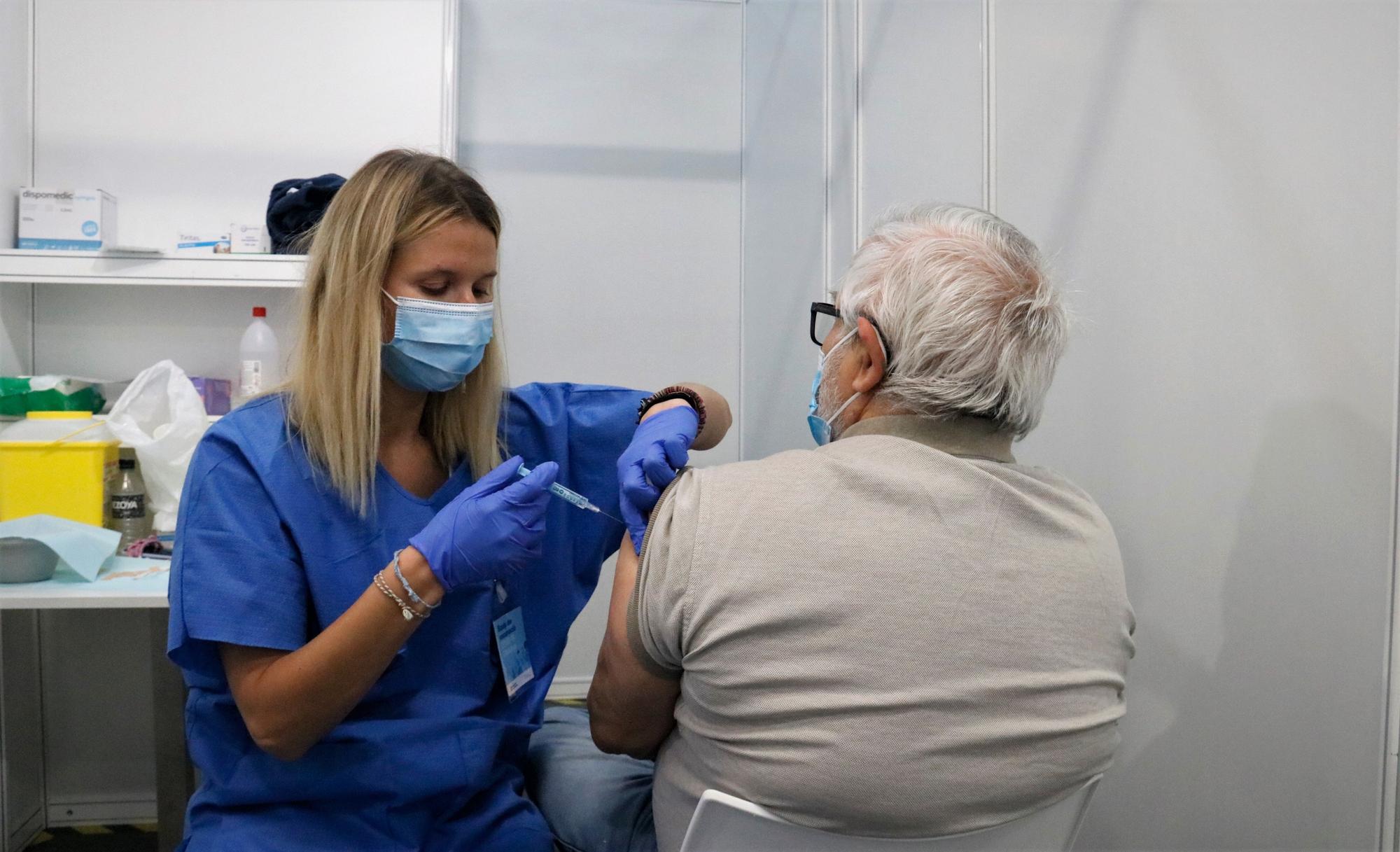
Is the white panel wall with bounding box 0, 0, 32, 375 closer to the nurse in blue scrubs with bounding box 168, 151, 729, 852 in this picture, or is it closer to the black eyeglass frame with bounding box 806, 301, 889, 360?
the nurse in blue scrubs with bounding box 168, 151, 729, 852

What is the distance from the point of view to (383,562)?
3.61ft

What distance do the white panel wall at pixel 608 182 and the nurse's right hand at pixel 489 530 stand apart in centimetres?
193

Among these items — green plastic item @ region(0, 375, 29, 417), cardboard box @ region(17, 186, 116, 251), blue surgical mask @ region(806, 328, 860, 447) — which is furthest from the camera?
cardboard box @ region(17, 186, 116, 251)

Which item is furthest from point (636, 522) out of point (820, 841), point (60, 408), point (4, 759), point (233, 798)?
point (4, 759)

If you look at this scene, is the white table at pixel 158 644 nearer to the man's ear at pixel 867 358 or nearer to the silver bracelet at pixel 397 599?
the silver bracelet at pixel 397 599

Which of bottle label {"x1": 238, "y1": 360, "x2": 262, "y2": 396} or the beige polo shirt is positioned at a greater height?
bottle label {"x1": 238, "y1": 360, "x2": 262, "y2": 396}

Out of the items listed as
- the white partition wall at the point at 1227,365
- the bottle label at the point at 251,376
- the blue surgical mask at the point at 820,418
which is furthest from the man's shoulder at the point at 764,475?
the bottle label at the point at 251,376

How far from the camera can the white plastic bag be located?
1997mm

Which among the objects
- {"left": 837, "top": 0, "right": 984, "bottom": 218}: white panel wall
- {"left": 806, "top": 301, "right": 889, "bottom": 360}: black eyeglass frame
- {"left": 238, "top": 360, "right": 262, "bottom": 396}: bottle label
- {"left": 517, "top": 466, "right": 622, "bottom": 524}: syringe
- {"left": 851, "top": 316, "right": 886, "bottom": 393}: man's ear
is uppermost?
{"left": 837, "top": 0, "right": 984, "bottom": 218}: white panel wall

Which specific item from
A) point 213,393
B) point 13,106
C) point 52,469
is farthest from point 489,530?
point 13,106

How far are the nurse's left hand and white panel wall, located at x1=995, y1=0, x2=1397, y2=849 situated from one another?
58cm

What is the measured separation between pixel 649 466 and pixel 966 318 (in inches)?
14.4

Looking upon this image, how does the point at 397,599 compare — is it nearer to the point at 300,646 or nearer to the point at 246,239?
the point at 300,646

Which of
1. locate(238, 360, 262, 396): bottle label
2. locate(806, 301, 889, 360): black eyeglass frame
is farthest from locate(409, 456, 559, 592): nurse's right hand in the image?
locate(238, 360, 262, 396): bottle label
